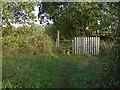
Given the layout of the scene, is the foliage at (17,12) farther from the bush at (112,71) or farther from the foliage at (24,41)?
the bush at (112,71)

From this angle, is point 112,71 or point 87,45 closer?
point 112,71

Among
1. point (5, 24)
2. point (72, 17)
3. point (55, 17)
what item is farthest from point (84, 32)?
point (5, 24)

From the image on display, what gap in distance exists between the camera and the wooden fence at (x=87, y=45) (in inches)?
338

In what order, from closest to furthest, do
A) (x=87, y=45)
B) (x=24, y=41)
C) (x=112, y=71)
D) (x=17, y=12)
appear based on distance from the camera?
(x=112, y=71) < (x=17, y=12) < (x=24, y=41) < (x=87, y=45)

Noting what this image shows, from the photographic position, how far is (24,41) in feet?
19.4

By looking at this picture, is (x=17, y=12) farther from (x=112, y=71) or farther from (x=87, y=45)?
(x=87, y=45)

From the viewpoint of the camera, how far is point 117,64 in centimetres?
293

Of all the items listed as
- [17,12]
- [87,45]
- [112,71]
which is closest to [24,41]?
[17,12]

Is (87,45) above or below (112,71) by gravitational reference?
above

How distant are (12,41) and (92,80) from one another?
3.09 metres

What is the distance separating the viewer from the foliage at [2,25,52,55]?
456cm

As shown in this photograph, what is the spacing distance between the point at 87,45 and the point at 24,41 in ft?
15.3

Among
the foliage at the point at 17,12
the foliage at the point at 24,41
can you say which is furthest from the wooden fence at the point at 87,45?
the foliage at the point at 17,12

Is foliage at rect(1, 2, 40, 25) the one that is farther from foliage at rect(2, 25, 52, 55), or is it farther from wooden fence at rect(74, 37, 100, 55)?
wooden fence at rect(74, 37, 100, 55)
